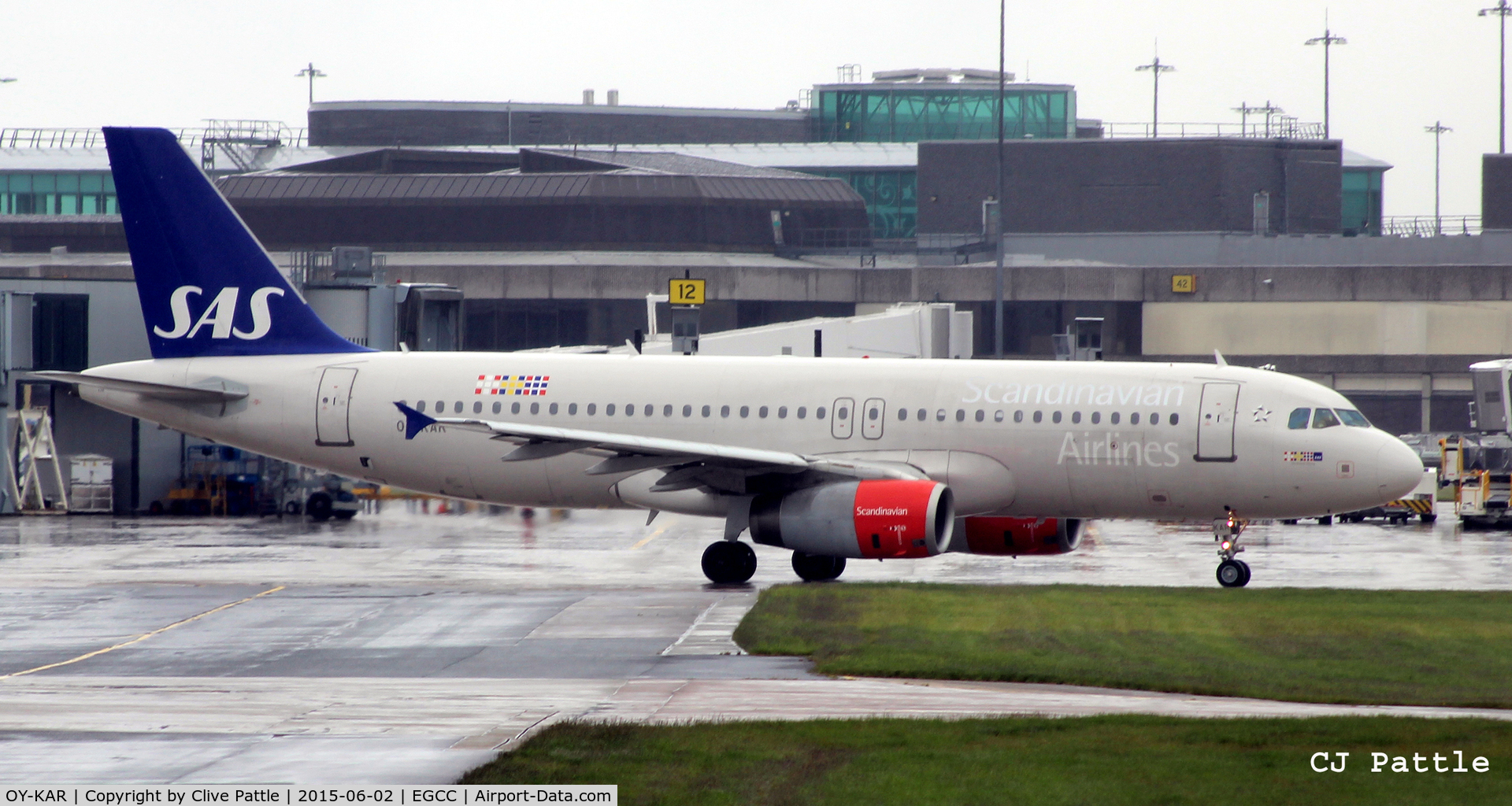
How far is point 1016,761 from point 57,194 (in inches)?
4014

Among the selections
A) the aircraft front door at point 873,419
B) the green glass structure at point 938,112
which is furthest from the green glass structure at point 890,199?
the aircraft front door at point 873,419

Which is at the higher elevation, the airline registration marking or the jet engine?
the airline registration marking

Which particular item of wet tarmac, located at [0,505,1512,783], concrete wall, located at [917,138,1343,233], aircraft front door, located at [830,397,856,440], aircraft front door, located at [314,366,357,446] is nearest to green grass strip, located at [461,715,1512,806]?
wet tarmac, located at [0,505,1512,783]

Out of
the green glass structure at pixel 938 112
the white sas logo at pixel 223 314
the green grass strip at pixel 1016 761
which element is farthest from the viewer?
the green glass structure at pixel 938 112

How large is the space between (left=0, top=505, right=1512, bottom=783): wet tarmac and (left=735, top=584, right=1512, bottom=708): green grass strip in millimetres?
631

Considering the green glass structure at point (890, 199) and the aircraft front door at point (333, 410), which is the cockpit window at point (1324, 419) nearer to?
the aircraft front door at point (333, 410)

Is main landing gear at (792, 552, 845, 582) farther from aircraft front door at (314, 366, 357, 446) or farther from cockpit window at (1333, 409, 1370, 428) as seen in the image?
aircraft front door at (314, 366, 357, 446)

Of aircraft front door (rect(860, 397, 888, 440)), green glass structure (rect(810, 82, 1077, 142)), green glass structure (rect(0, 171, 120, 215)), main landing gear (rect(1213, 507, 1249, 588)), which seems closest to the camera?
main landing gear (rect(1213, 507, 1249, 588))

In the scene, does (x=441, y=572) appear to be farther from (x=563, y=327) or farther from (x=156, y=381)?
(x=563, y=327)

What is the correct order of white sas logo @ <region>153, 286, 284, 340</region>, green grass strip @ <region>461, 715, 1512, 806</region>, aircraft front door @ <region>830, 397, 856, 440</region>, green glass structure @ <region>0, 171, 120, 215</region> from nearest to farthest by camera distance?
green grass strip @ <region>461, 715, 1512, 806</region>, aircraft front door @ <region>830, 397, 856, 440</region>, white sas logo @ <region>153, 286, 284, 340</region>, green glass structure @ <region>0, 171, 120, 215</region>

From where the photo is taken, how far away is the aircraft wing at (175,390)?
104 feet

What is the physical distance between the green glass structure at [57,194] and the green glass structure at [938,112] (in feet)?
152

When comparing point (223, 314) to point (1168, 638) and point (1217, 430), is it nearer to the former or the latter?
point (1217, 430)

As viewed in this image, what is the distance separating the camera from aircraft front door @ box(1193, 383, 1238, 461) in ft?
93.2
